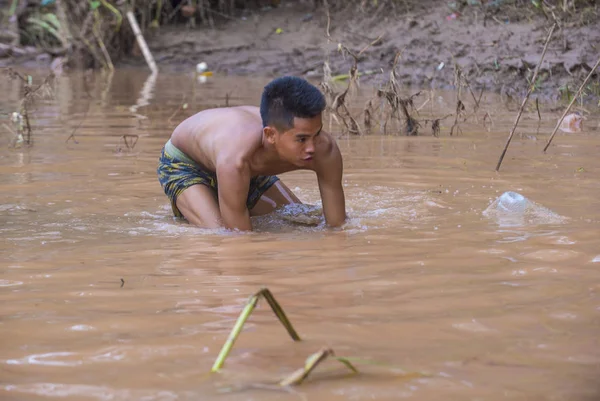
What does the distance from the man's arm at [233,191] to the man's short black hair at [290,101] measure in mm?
300

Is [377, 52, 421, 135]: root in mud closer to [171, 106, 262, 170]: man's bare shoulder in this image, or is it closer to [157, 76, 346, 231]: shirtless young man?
[157, 76, 346, 231]: shirtless young man

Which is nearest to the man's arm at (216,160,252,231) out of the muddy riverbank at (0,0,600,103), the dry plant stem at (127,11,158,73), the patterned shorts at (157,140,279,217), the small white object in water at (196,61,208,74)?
the patterned shorts at (157,140,279,217)

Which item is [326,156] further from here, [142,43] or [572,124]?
[142,43]

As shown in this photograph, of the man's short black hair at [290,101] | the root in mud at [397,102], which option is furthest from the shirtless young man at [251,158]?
the root in mud at [397,102]

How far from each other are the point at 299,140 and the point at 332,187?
15.3 inches

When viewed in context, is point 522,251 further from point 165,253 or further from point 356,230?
point 165,253

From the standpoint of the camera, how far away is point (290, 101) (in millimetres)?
4043

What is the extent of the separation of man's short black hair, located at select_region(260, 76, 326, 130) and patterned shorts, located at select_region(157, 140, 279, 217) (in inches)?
33.0

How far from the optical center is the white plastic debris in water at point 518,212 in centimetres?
416

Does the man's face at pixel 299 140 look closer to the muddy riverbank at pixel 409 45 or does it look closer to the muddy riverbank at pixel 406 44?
the muddy riverbank at pixel 406 44

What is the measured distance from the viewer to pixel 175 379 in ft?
7.14

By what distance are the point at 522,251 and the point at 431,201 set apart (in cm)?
142

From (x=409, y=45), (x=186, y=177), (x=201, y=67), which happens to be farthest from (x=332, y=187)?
(x=201, y=67)

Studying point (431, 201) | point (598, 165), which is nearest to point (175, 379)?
point (431, 201)
